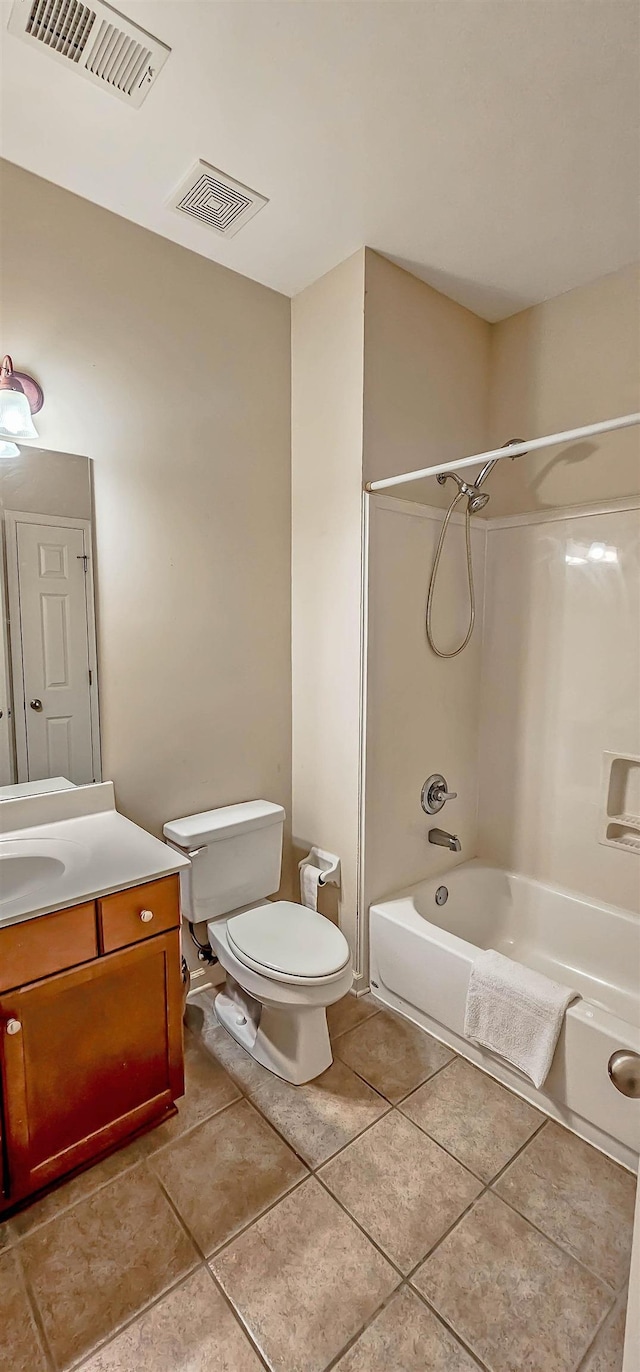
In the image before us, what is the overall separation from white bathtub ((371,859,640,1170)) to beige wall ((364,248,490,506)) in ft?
5.14

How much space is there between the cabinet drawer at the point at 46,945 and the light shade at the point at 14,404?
1250mm

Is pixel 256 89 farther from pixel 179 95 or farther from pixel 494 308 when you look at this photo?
pixel 494 308

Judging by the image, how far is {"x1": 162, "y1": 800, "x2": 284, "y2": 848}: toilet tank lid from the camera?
193cm

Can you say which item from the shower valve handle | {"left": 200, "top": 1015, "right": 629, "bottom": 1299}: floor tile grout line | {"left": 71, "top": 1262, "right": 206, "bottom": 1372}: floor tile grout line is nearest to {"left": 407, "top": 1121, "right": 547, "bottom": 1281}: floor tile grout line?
{"left": 200, "top": 1015, "right": 629, "bottom": 1299}: floor tile grout line

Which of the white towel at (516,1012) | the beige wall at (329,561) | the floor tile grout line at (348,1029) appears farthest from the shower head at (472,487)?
the floor tile grout line at (348,1029)

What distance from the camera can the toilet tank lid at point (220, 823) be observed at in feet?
6.32

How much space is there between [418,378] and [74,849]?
6.48 feet

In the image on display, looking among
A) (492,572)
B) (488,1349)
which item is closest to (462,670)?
(492,572)

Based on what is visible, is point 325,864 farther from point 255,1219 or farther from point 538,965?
point 255,1219

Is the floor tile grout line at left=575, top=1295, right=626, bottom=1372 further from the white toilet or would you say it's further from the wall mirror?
the wall mirror

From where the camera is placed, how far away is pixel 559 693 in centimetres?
227

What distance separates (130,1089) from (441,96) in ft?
8.53

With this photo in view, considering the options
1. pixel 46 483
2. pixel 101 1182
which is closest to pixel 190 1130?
pixel 101 1182

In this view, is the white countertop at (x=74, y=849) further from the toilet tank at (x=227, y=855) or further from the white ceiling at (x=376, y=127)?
the white ceiling at (x=376, y=127)
